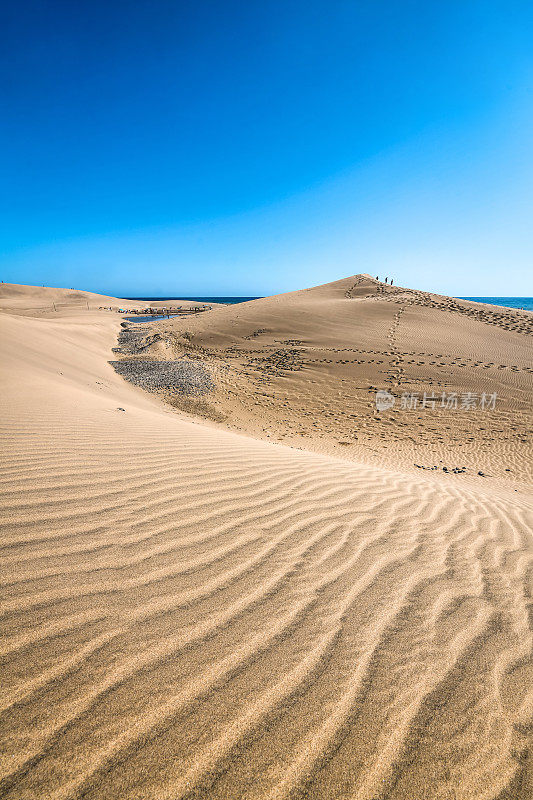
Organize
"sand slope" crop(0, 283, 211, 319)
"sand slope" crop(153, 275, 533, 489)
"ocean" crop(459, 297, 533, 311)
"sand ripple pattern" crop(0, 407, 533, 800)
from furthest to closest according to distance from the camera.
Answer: "ocean" crop(459, 297, 533, 311)
"sand slope" crop(0, 283, 211, 319)
"sand slope" crop(153, 275, 533, 489)
"sand ripple pattern" crop(0, 407, 533, 800)

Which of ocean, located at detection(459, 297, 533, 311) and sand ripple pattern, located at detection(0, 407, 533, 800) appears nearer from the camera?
sand ripple pattern, located at detection(0, 407, 533, 800)

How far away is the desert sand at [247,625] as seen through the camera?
1.28 meters

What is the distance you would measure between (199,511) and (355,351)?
48.1 ft

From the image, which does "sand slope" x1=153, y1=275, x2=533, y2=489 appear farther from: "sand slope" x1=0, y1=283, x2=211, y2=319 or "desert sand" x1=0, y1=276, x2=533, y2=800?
"sand slope" x1=0, y1=283, x2=211, y2=319

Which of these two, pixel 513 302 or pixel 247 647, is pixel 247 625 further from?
pixel 513 302

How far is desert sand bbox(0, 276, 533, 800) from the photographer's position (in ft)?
4.18

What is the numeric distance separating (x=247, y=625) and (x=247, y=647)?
0.13 m

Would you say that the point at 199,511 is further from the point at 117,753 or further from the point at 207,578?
the point at 117,753

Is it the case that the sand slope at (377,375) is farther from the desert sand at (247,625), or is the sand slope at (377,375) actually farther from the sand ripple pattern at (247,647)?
the sand ripple pattern at (247,647)

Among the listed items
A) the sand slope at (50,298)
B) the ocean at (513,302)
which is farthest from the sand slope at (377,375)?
the sand slope at (50,298)

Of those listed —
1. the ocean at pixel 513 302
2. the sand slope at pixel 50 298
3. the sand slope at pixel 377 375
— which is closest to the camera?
the sand slope at pixel 377 375

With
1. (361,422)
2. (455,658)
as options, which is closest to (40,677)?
(455,658)

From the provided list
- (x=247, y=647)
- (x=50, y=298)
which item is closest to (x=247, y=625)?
(x=247, y=647)

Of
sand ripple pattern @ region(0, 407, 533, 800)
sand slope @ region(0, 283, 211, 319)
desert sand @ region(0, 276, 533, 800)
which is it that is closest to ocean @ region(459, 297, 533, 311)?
desert sand @ region(0, 276, 533, 800)
